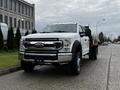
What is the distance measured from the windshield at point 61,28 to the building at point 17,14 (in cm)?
5352

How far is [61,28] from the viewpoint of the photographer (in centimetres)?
1308

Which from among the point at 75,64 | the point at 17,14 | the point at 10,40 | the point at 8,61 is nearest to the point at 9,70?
the point at 75,64

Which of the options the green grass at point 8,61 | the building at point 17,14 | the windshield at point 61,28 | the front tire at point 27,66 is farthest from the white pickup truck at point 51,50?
the building at point 17,14

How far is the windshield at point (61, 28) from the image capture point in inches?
503

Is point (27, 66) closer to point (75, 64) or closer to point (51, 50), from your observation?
point (51, 50)

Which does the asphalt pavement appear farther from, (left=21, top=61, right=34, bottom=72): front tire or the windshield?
the windshield

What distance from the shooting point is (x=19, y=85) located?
905 centimetres

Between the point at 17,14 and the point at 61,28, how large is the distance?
206 feet

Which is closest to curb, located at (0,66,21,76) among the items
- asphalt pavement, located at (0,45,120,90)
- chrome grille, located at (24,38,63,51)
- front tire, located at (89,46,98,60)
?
asphalt pavement, located at (0,45,120,90)

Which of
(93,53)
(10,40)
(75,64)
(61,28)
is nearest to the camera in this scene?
(75,64)

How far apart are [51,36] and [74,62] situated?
137 centimetres

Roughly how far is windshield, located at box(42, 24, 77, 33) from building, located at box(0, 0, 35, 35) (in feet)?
176

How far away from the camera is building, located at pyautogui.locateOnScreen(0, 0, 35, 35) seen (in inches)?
2648

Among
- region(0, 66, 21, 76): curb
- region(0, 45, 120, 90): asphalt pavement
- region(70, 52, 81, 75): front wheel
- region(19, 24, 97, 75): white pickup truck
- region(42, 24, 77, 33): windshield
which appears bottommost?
region(0, 45, 120, 90): asphalt pavement
